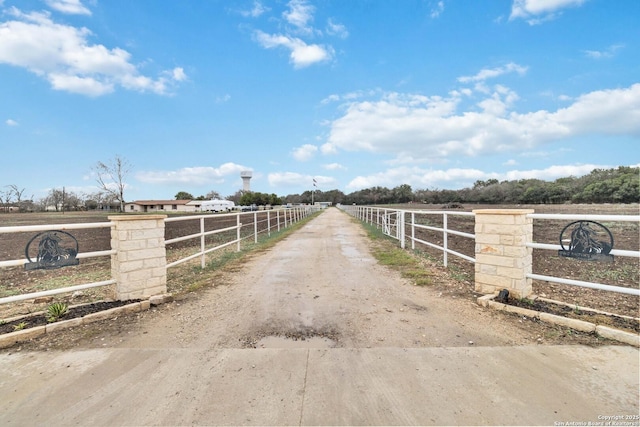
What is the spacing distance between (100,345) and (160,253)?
1.65m

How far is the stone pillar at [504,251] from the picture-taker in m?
4.03

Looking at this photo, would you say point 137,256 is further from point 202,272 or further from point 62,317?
point 202,272

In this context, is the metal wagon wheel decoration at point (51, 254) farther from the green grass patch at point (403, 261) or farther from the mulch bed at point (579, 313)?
the mulch bed at point (579, 313)

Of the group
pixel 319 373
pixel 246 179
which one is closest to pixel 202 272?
pixel 319 373

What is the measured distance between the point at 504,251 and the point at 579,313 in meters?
0.98

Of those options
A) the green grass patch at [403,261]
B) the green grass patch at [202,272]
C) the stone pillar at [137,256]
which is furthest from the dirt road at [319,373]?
the green grass patch at [403,261]

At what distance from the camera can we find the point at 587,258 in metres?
3.47

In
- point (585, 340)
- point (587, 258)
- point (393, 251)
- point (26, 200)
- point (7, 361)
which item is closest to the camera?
point (7, 361)

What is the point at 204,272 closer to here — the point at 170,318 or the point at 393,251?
the point at 170,318

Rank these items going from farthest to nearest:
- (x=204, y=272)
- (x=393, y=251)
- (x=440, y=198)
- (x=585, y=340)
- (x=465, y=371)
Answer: (x=440, y=198) < (x=393, y=251) < (x=204, y=272) < (x=585, y=340) < (x=465, y=371)

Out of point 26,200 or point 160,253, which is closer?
point 160,253

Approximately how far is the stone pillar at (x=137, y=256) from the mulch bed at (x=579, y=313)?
182 inches

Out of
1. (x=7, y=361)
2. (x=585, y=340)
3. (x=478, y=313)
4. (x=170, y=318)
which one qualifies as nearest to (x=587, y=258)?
(x=585, y=340)

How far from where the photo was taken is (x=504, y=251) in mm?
A: 4152
